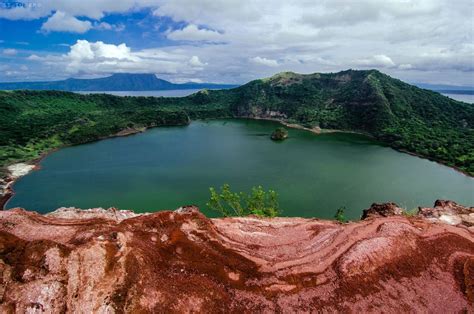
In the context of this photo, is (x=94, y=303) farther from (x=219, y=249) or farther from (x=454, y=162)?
(x=454, y=162)

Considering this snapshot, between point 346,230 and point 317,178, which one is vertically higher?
point 346,230

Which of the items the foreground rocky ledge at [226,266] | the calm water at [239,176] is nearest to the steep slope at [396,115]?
the calm water at [239,176]

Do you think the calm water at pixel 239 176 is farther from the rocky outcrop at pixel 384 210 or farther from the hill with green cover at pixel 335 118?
the rocky outcrop at pixel 384 210

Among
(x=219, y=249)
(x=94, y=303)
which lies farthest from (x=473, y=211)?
(x=94, y=303)

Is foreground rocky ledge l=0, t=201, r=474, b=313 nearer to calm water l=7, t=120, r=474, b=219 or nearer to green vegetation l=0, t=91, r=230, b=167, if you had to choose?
calm water l=7, t=120, r=474, b=219

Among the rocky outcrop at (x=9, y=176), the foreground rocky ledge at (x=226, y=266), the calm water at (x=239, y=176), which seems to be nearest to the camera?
the foreground rocky ledge at (x=226, y=266)

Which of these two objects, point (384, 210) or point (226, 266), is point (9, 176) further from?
point (384, 210)

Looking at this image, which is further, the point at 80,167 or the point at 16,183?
the point at 80,167
